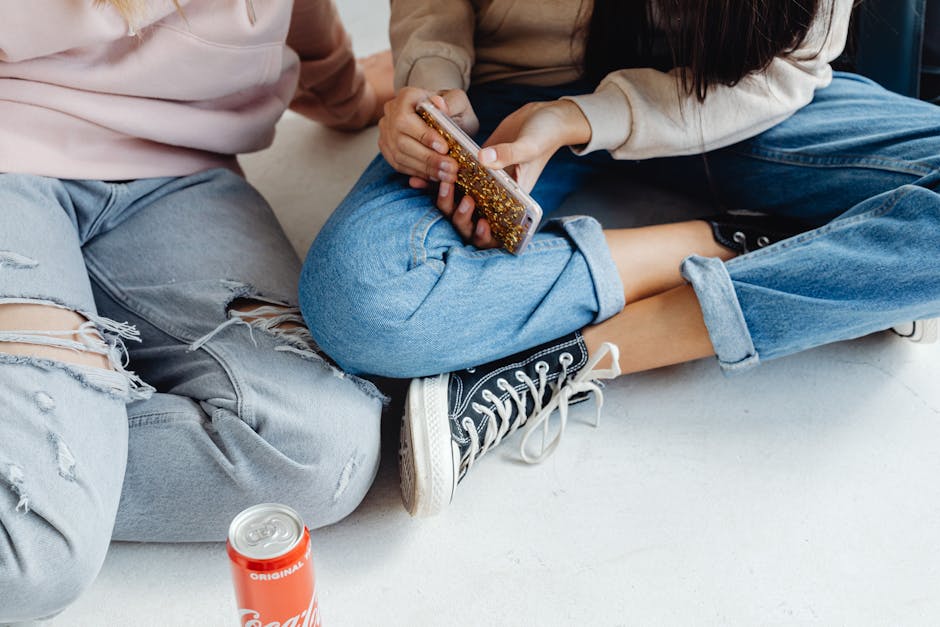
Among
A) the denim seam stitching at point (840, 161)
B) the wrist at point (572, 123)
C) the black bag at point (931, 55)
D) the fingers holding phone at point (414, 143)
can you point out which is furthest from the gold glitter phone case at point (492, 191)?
the black bag at point (931, 55)

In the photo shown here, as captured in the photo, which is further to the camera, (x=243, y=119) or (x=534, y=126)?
(x=243, y=119)

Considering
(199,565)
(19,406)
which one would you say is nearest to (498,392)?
(199,565)

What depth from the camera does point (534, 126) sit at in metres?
0.96

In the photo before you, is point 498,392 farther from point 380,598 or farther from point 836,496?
point 836,496

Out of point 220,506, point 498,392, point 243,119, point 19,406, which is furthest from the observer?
point 243,119

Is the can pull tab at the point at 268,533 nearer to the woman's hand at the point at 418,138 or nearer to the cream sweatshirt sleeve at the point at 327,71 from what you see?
the woman's hand at the point at 418,138

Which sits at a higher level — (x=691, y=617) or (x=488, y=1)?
(x=488, y=1)

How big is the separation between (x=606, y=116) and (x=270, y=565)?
2.03 ft

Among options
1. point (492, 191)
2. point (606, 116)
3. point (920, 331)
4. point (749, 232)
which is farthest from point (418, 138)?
point (920, 331)

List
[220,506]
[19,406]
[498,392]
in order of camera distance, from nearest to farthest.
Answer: [19,406]
[220,506]
[498,392]

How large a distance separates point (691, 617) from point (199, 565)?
1.59ft

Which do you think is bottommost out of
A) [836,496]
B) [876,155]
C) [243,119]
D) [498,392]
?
[836,496]

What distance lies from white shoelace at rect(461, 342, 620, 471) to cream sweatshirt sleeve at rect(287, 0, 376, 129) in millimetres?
657

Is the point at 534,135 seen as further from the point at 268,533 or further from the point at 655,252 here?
the point at 268,533
